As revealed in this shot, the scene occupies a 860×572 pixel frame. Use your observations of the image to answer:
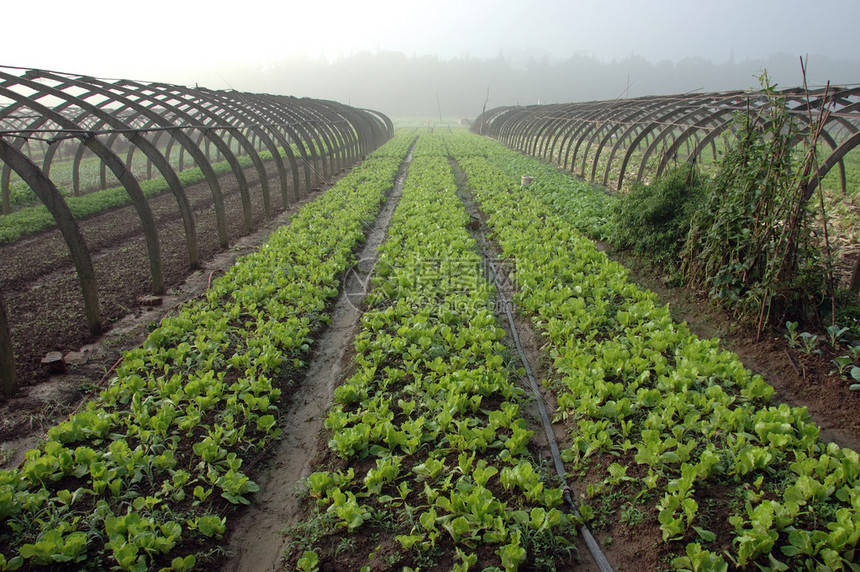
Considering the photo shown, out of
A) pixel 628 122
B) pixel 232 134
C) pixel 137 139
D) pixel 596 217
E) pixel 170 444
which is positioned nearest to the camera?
pixel 170 444

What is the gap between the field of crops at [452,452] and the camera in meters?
3.14

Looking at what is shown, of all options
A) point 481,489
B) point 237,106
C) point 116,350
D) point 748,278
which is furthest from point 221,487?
point 237,106

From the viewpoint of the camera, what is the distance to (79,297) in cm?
707

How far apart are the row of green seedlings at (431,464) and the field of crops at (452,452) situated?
0.06 ft

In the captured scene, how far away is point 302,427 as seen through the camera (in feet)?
15.5

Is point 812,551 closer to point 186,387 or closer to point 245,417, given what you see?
point 245,417

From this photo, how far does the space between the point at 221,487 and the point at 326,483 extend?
829mm

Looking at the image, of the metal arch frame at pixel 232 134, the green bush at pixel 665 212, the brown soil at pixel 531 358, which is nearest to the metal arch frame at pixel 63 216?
the metal arch frame at pixel 232 134

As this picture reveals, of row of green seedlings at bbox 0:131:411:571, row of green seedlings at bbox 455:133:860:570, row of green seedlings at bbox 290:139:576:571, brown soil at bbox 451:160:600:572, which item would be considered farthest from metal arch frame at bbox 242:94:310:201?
row of green seedlings at bbox 455:133:860:570

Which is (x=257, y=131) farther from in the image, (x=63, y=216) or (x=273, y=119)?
(x=63, y=216)

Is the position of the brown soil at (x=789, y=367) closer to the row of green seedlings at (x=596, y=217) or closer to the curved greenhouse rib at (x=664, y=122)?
the row of green seedlings at (x=596, y=217)

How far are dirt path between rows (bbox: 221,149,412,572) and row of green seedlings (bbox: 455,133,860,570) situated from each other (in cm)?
231

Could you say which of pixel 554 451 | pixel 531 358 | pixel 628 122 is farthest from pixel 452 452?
pixel 628 122

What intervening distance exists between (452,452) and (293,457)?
57.0 inches
